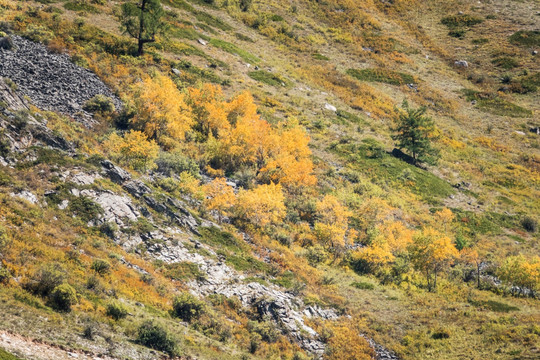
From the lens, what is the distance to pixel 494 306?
108 feet

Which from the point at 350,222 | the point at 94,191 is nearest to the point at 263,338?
the point at 94,191

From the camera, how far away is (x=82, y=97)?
1618 inches

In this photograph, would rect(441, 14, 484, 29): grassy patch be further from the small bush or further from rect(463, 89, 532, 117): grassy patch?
the small bush

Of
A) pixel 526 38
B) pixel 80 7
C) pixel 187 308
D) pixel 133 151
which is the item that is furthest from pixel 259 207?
pixel 526 38

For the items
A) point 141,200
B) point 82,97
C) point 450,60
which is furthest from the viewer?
point 450,60

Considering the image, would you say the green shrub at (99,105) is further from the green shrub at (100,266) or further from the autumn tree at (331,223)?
the green shrub at (100,266)

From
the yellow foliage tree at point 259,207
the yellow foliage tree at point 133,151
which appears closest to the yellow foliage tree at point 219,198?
the yellow foliage tree at point 259,207

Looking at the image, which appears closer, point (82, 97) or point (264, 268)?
point (264, 268)

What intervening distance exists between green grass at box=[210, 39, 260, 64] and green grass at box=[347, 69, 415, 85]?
21464 mm

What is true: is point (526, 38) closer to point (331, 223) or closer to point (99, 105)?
point (331, 223)

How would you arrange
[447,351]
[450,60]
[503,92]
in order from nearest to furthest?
[447,351] < [503,92] < [450,60]

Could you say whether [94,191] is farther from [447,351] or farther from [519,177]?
[519,177]

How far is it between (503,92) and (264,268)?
8094cm

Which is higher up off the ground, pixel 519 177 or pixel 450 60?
pixel 450 60
